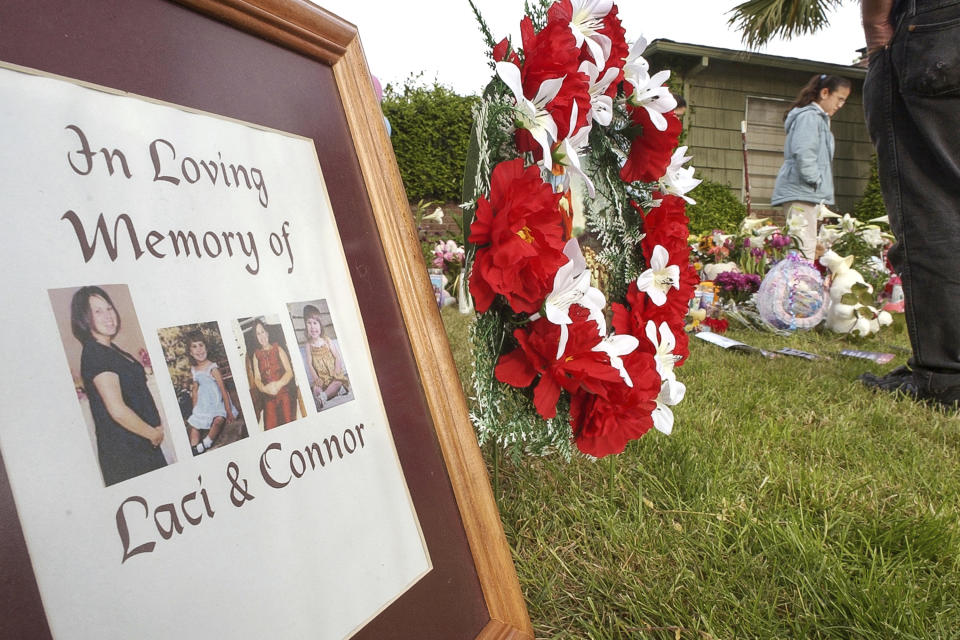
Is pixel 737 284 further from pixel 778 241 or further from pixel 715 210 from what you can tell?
pixel 715 210

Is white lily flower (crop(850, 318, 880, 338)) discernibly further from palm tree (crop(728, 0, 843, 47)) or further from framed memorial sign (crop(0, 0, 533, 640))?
palm tree (crop(728, 0, 843, 47))

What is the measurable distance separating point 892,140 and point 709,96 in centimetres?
830

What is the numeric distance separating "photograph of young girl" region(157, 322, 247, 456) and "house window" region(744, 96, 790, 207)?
10524mm

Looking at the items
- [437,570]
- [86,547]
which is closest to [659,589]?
[437,570]

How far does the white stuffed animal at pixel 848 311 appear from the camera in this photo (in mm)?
3391

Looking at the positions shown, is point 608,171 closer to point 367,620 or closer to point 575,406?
point 575,406

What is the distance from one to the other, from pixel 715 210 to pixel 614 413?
8931mm

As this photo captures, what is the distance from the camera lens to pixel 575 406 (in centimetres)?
99

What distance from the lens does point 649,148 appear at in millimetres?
1148

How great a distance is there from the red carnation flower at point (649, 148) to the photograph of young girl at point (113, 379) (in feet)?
3.23

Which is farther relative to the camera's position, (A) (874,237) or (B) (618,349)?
(A) (874,237)

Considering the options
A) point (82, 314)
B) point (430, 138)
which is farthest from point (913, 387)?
point (430, 138)

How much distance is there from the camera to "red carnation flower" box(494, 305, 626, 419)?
2.90 feet

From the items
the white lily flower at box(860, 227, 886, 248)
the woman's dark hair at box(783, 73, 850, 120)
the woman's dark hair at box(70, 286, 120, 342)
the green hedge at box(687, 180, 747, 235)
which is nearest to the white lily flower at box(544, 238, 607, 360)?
the woman's dark hair at box(70, 286, 120, 342)
